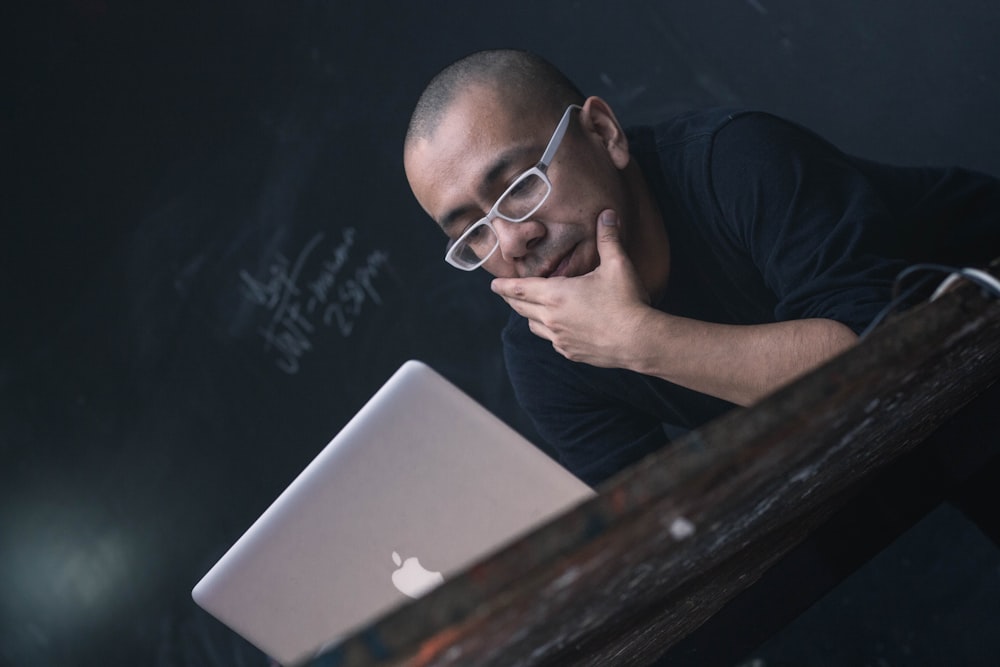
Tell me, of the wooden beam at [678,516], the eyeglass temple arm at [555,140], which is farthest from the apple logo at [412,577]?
the eyeglass temple arm at [555,140]

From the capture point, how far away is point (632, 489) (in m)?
0.33

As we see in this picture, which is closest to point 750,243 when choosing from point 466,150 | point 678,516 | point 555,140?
point 555,140

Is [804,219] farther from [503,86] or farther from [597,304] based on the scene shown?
[503,86]

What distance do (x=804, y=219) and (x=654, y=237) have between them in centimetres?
31

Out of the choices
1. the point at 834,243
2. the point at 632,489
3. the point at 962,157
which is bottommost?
the point at 962,157

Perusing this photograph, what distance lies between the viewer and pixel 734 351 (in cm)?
105

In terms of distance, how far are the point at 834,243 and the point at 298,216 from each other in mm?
1274

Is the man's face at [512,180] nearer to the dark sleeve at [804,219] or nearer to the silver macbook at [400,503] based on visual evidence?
the dark sleeve at [804,219]

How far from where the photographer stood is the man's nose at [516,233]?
126 cm

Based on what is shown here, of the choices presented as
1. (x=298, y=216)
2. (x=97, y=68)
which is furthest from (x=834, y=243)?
(x=97, y=68)

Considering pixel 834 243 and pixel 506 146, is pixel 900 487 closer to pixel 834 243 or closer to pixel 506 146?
pixel 834 243

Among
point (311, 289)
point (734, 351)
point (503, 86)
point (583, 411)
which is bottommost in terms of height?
point (583, 411)

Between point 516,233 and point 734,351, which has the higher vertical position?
point 516,233

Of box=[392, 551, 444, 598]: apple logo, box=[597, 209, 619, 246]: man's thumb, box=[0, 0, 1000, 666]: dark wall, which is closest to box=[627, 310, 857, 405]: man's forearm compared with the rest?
box=[597, 209, 619, 246]: man's thumb
